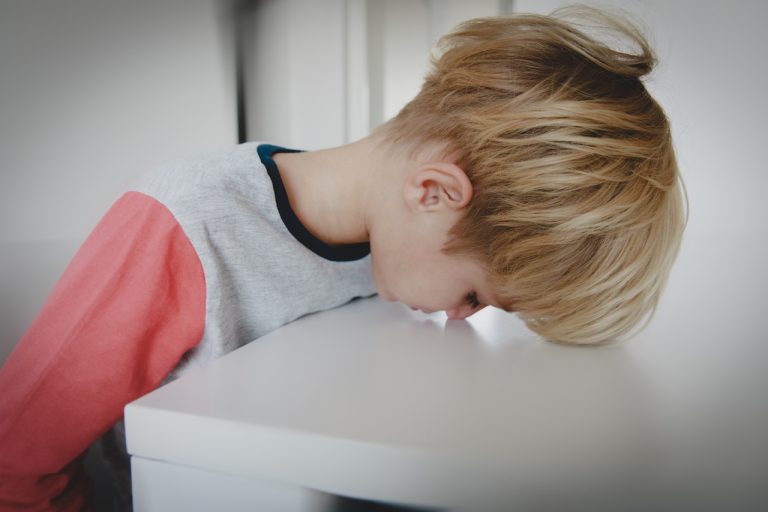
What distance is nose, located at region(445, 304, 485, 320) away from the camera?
0.52m

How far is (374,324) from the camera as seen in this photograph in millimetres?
492

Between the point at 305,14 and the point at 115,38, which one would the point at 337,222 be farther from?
the point at 305,14

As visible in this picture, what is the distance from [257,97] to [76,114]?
1.30 feet

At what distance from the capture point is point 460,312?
52cm

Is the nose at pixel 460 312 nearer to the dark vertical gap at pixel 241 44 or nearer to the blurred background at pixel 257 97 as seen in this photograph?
the blurred background at pixel 257 97

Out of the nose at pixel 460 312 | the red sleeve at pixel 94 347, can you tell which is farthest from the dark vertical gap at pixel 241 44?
the nose at pixel 460 312

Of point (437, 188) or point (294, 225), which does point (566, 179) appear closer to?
point (437, 188)

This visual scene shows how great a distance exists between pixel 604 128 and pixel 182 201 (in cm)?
39

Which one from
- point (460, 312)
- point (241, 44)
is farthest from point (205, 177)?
point (241, 44)

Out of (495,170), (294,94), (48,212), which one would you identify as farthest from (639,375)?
(294,94)

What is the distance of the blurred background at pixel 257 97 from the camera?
1.57ft

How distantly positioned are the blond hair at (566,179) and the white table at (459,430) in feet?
0.25

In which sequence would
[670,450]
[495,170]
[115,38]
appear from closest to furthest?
[670,450] < [495,170] < [115,38]

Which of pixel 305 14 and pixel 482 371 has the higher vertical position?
pixel 305 14
